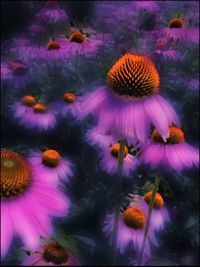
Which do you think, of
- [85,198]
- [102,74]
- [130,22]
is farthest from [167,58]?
[85,198]

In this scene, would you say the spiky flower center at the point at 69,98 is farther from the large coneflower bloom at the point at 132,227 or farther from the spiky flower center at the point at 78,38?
the large coneflower bloom at the point at 132,227

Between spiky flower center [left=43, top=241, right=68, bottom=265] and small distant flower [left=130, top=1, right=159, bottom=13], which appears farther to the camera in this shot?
small distant flower [left=130, top=1, right=159, bottom=13]

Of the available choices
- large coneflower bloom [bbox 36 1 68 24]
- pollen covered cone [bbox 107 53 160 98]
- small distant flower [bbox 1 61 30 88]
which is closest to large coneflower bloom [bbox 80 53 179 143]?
pollen covered cone [bbox 107 53 160 98]

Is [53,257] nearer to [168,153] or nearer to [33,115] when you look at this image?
[168,153]

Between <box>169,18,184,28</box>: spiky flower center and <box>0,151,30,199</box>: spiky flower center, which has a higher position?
<box>0,151,30,199</box>: spiky flower center

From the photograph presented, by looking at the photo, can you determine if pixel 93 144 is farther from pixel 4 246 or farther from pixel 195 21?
pixel 195 21

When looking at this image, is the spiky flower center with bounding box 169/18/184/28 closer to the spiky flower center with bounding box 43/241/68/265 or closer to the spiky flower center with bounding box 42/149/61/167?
the spiky flower center with bounding box 42/149/61/167

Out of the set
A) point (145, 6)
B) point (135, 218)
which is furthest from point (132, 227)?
point (145, 6)
